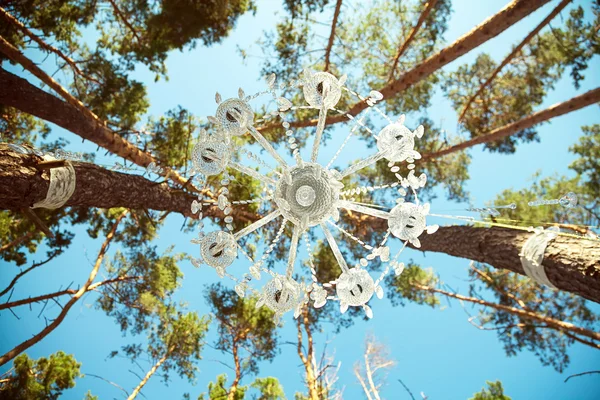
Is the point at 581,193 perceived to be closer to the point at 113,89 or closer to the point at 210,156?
the point at 210,156

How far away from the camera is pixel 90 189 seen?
332cm

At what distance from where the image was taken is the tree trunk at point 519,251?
9.71 feet

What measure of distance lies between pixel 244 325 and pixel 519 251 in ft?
18.8

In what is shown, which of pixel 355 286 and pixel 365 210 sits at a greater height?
pixel 365 210

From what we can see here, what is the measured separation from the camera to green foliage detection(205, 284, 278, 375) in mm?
7734

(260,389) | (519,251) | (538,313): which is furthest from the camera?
(260,389)

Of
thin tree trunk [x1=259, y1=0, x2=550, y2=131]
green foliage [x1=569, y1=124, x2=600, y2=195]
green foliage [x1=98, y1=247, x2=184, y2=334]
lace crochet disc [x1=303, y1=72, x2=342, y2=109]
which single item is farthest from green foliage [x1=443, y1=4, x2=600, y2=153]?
green foliage [x1=98, y1=247, x2=184, y2=334]

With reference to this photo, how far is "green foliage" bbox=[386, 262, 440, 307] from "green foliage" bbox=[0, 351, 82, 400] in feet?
20.8

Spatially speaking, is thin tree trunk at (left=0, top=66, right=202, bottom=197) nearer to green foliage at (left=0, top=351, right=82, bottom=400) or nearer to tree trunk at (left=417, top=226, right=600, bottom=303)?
tree trunk at (left=417, top=226, right=600, bottom=303)

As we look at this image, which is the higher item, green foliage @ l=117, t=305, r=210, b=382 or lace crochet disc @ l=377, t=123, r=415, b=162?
green foliage @ l=117, t=305, r=210, b=382

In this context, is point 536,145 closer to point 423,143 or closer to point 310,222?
point 423,143

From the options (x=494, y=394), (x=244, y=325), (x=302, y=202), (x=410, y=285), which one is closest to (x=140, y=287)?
(x=244, y=325)

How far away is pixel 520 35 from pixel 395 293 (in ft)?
24.1

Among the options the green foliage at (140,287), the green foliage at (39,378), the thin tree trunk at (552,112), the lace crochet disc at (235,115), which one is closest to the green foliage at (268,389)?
the green foliage at (140,287)
